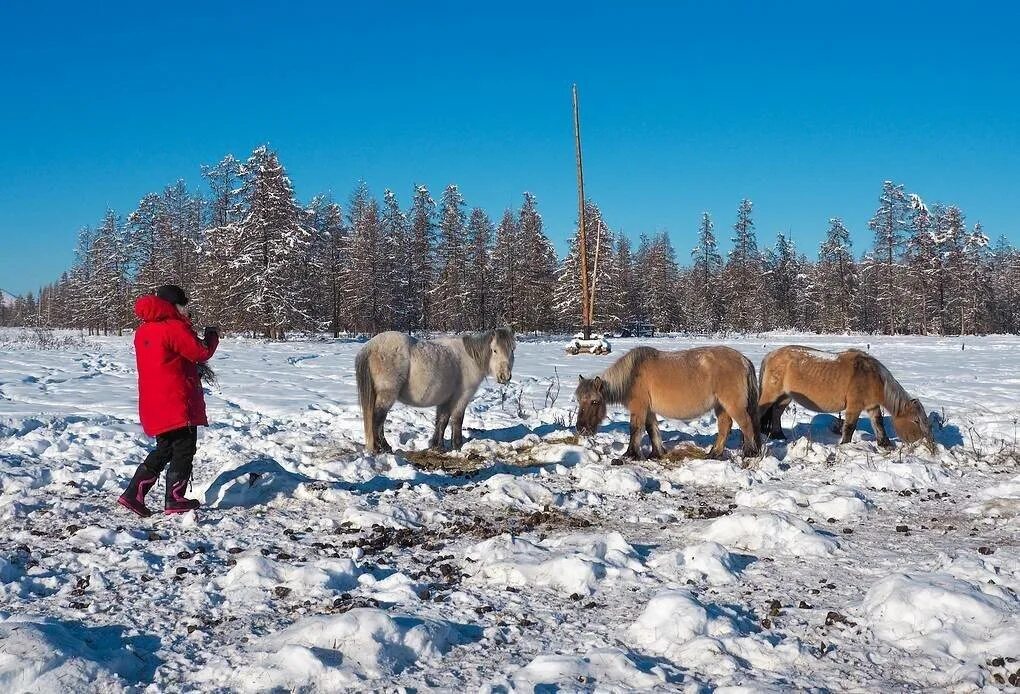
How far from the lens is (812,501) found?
695 cm

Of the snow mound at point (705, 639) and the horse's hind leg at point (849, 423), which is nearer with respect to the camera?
the snow mound at point (705, 639)

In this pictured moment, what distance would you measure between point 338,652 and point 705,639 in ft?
6.26

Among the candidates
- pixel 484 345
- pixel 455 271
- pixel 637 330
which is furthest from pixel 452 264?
pixel 484 345

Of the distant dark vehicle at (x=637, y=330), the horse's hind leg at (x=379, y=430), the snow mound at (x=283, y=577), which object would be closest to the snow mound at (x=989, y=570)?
the snow mound at (x=283, y=577)

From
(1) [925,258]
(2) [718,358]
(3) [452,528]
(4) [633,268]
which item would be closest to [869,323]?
(1) [925,258]

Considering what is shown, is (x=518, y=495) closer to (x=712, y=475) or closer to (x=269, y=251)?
(x=712, y=475)

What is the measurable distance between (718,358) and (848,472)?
2287mm

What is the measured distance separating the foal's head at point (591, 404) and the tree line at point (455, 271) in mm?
30307

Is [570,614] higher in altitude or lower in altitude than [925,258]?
lower

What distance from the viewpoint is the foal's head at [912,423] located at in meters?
9.58

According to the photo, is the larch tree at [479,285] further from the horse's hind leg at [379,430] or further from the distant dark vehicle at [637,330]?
the horse's hind leg at [379,430]

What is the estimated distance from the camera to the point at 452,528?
622cm

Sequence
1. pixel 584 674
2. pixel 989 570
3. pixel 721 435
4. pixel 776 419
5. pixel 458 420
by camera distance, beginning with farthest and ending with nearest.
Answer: pixel 776 419 < pixel 458 420 < pixel 721 435 < pixel 989 570 < pixel 584 674

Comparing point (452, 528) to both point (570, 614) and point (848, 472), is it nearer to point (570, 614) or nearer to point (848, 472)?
point (570, 614)
